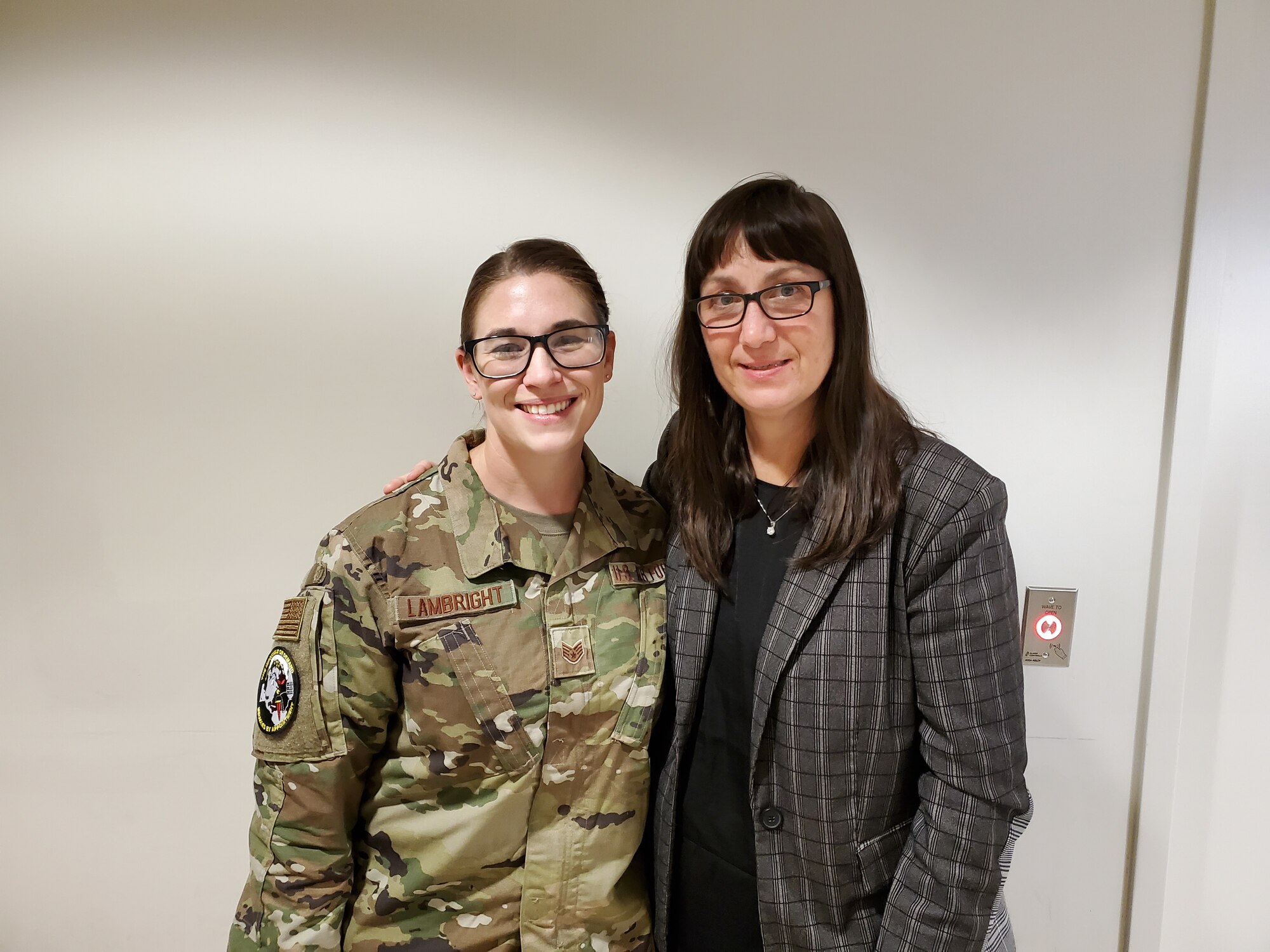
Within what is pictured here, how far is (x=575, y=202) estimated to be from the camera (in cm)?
148

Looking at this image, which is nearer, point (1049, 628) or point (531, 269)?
point (531, 269)

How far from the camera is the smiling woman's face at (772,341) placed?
3.38ft

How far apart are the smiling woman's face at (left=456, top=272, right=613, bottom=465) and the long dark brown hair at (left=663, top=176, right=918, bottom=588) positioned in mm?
211

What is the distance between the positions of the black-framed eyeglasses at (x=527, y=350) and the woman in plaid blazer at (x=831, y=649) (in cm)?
18

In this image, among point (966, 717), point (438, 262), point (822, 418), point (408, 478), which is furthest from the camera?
point (438, 262)

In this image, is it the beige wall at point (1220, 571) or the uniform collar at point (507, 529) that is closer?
the uniform collar at point (507, 529)

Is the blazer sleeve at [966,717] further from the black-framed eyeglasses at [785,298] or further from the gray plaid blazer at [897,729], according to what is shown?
the black-framed eyeglasses at [785,298]

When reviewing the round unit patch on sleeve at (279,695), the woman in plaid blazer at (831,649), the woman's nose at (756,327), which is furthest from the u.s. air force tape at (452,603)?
the woman's nose at (756,327)

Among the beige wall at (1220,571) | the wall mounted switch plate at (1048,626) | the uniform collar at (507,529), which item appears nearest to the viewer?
the uniform collar at (507,529)

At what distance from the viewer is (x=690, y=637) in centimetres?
111

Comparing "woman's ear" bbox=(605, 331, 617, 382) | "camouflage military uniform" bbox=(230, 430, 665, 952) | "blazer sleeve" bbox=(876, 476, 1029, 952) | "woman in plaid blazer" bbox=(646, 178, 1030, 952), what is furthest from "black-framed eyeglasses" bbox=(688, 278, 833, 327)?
"camouflage military uniform" bbox=(230, 430, 665, 952)

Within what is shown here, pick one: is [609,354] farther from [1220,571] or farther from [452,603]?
[1220,571]

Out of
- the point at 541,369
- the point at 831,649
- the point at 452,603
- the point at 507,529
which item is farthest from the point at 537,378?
the point at 831,649

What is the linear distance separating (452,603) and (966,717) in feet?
2.46
